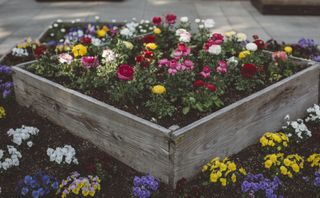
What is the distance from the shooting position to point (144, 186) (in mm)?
3273

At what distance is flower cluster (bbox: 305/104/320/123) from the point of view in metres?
4.36

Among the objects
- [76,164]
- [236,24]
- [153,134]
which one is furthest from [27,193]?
[236,24]

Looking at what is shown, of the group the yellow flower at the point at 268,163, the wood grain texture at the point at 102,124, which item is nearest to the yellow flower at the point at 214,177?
the wood grain texture at the point at 102,124

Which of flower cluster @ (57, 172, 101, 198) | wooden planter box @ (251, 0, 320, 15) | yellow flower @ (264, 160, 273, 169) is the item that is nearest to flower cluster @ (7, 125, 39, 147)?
flower cluster @ (57, 172, 101, 198)

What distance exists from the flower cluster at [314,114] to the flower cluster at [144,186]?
1.86m

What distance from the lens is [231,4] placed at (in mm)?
9773

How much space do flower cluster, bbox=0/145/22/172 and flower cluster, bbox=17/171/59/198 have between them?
1.03ft

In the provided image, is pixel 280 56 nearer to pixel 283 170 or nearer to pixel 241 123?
pixel 241 123

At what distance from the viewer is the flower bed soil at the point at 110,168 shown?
3393 millimetres

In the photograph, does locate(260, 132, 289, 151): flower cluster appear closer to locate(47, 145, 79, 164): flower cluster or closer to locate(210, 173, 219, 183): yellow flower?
locate(210, 173, 219, 183): yellow flower

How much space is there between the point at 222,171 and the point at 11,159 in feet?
5.42

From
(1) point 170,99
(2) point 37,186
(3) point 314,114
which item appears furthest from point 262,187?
(2) point 37,186

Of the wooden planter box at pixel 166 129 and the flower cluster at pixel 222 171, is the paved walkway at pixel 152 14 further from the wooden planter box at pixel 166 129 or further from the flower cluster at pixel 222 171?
the flower cluster at pixel 222 171

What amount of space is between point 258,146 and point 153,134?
1144 millimetres
